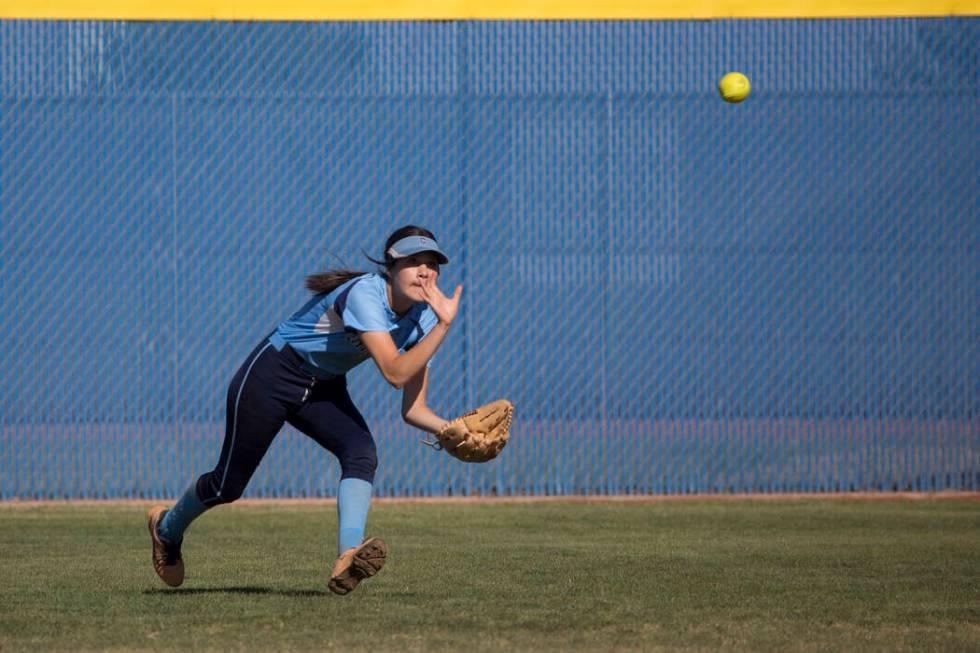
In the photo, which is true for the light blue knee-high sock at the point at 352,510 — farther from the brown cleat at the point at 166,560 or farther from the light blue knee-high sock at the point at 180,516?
the brown cleat at the point at 166,560

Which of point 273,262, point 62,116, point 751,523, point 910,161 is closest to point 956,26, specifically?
point 910,161

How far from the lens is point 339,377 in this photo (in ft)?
19.5

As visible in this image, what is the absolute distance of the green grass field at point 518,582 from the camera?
4961mm

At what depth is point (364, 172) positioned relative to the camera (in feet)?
36.0

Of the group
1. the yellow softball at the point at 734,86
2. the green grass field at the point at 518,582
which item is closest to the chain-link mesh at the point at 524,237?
the yellow softball at the point at 734,86

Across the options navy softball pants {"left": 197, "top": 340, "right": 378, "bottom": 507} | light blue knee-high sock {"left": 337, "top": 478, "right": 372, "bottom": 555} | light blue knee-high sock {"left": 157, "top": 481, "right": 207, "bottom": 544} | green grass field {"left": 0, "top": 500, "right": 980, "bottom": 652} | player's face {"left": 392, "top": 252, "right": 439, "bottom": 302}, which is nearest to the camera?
green grass field {"left": 0, "top": 500, "right": 980, "bottom": 652}

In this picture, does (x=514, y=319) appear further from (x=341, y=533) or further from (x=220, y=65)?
(x=341, y=533)

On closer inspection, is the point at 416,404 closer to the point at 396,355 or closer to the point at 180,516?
the point at 396,355

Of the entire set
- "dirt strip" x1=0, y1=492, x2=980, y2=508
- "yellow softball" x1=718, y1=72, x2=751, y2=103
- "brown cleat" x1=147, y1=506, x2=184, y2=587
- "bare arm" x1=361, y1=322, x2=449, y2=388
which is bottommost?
"dirt strip" x1=0, y1=492, x2=980, y2=508

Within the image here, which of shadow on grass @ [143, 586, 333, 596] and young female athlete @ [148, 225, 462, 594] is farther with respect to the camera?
shadow on grass @ [143, 586, 333, 596]

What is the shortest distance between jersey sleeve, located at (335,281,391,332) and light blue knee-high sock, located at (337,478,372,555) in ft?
2.15

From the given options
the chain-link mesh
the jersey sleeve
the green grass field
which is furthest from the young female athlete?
the chain-link mesh

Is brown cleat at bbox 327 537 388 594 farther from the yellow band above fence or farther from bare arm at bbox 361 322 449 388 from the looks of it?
the yellow band above fence

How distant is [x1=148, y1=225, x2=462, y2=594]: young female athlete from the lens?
18.0ft
